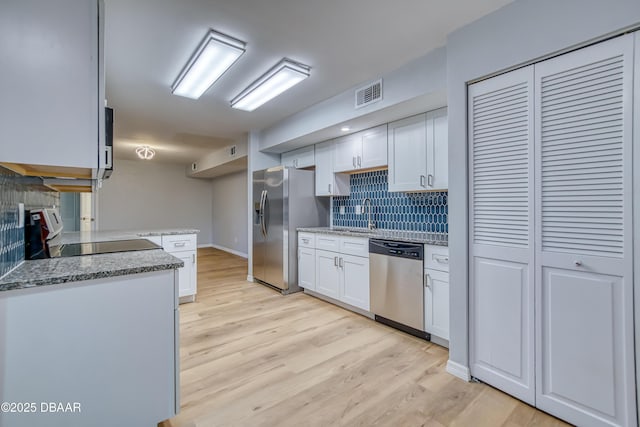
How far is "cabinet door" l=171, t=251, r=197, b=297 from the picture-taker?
141 inches

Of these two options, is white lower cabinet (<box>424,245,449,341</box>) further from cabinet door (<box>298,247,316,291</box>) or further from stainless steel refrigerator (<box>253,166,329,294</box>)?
stainless steel refrigerator (<box>253,166,329,294</box>)

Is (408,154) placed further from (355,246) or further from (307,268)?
(307,268)

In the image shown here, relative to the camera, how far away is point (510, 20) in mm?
1786

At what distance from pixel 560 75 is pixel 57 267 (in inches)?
110

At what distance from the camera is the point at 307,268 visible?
3963 mm

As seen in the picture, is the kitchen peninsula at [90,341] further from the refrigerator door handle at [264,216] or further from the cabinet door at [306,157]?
A: the cabinet door at [306,157]

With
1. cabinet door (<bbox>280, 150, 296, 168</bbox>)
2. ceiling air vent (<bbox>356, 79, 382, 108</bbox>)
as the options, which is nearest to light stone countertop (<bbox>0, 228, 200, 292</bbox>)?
ceiling air vent (<bbox>356, 79, 382, 108</bbox>)

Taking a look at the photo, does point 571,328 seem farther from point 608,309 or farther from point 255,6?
point 255,6

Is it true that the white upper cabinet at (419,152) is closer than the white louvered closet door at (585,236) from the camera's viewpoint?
No

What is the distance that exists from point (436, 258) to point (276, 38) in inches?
83.9

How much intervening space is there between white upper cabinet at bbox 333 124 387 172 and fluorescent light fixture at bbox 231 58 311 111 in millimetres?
1062

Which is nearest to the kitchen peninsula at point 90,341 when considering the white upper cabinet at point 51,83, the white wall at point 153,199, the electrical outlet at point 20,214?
the electrical outlet at point 20,214

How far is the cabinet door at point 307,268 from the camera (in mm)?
3861

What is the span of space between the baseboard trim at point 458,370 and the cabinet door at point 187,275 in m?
2.93
